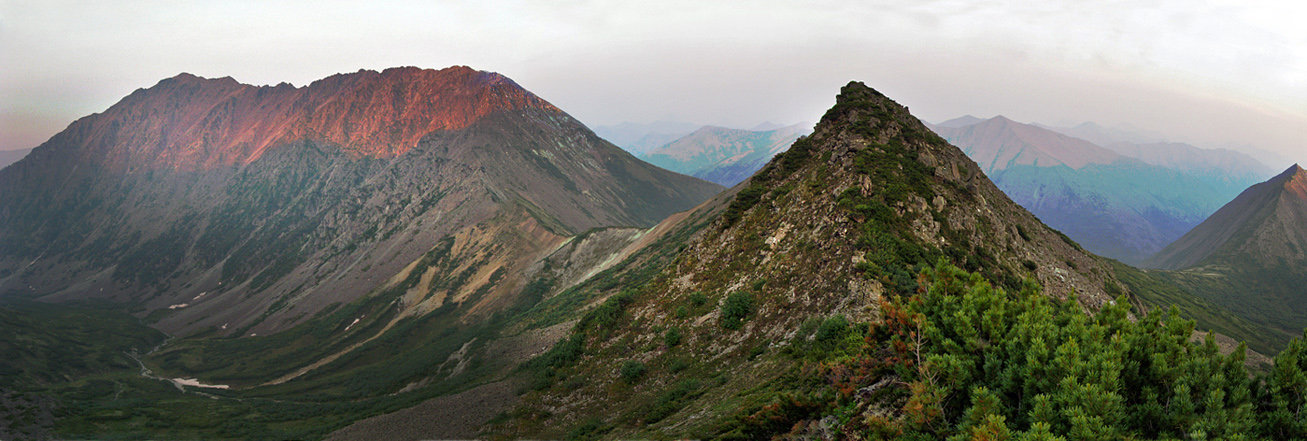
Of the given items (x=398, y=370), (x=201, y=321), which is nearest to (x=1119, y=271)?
(x=398, y=370)

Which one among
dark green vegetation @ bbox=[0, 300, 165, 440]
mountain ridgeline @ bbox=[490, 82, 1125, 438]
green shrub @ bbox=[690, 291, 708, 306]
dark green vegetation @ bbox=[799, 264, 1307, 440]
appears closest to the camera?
dark green vegetation @ bbox=[799, 264, 1307, 440]

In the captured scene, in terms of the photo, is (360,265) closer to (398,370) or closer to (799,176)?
(398,370)

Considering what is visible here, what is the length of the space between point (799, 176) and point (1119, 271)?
8791 centimetres

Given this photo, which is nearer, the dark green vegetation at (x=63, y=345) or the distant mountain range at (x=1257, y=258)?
the dark green vegetation at (x=63, y=345)

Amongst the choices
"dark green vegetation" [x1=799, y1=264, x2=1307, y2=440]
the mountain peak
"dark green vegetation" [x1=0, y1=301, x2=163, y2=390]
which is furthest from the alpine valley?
the mountain peak

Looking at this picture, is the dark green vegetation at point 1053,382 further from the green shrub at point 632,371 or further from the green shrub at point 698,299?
the green shrub at point 698,299

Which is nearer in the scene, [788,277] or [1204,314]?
[788,277]

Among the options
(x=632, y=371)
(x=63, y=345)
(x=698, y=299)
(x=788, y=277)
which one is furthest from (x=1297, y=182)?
(x=63, y=345)

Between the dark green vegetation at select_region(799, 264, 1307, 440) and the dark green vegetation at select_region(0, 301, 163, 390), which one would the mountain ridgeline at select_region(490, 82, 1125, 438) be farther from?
the dark green vegetation at select_region(0, 301, 163, 390)

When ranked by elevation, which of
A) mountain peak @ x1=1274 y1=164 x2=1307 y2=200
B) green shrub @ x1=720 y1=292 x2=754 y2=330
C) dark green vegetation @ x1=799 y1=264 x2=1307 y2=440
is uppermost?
dark green vegetation @ x1=799 y1=264 x2=1307 y2=440

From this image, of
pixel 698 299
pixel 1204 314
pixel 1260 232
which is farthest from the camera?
pixel 1260 232

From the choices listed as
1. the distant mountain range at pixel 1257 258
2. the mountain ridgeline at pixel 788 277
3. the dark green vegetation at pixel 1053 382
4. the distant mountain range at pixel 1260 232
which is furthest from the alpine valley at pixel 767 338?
the distant mountain range at pixel 1260 232

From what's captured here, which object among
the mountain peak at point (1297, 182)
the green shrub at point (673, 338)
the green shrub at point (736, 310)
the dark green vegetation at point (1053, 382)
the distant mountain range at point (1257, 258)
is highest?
the dark green vegetation at point (1053, 382)

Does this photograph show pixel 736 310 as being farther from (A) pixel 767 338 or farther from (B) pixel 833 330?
(B) pixel 833 330
